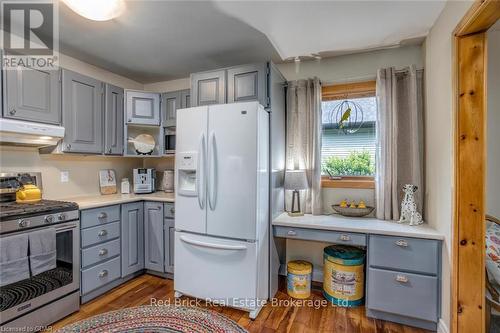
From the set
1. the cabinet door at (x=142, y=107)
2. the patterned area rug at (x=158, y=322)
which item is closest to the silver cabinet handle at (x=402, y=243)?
the patterned area rug at (x=158, y=322)

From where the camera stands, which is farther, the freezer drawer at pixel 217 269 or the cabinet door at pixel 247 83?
the cabinet door at pixel 247 83

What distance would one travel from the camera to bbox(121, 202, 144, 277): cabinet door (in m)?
2.67

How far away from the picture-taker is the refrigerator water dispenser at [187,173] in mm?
2283

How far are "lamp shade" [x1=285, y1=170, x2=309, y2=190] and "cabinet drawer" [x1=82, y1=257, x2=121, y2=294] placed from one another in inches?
76.0

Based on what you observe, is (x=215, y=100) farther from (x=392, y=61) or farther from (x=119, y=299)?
(x=119, y=299)

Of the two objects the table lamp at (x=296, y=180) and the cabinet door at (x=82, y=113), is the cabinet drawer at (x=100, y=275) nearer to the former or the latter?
the cabinet door at (x=82, y=113)

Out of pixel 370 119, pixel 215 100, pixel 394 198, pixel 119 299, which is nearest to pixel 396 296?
pixel 394 198

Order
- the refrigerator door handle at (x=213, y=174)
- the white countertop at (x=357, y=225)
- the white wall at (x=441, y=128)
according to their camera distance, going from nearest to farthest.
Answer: the white wall at (x=441, y=128)
the white countertop at (x=357, y=225)
the refrigerator door handle at (x=213, y=174)

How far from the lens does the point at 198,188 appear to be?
2238mm

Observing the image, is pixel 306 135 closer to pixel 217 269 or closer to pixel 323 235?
pixel 323 235

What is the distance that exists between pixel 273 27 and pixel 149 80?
85.1 inches

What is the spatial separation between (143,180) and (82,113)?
3.35 feet

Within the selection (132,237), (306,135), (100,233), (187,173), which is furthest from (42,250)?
→ (306,135)

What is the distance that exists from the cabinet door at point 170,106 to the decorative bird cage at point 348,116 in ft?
6.20
